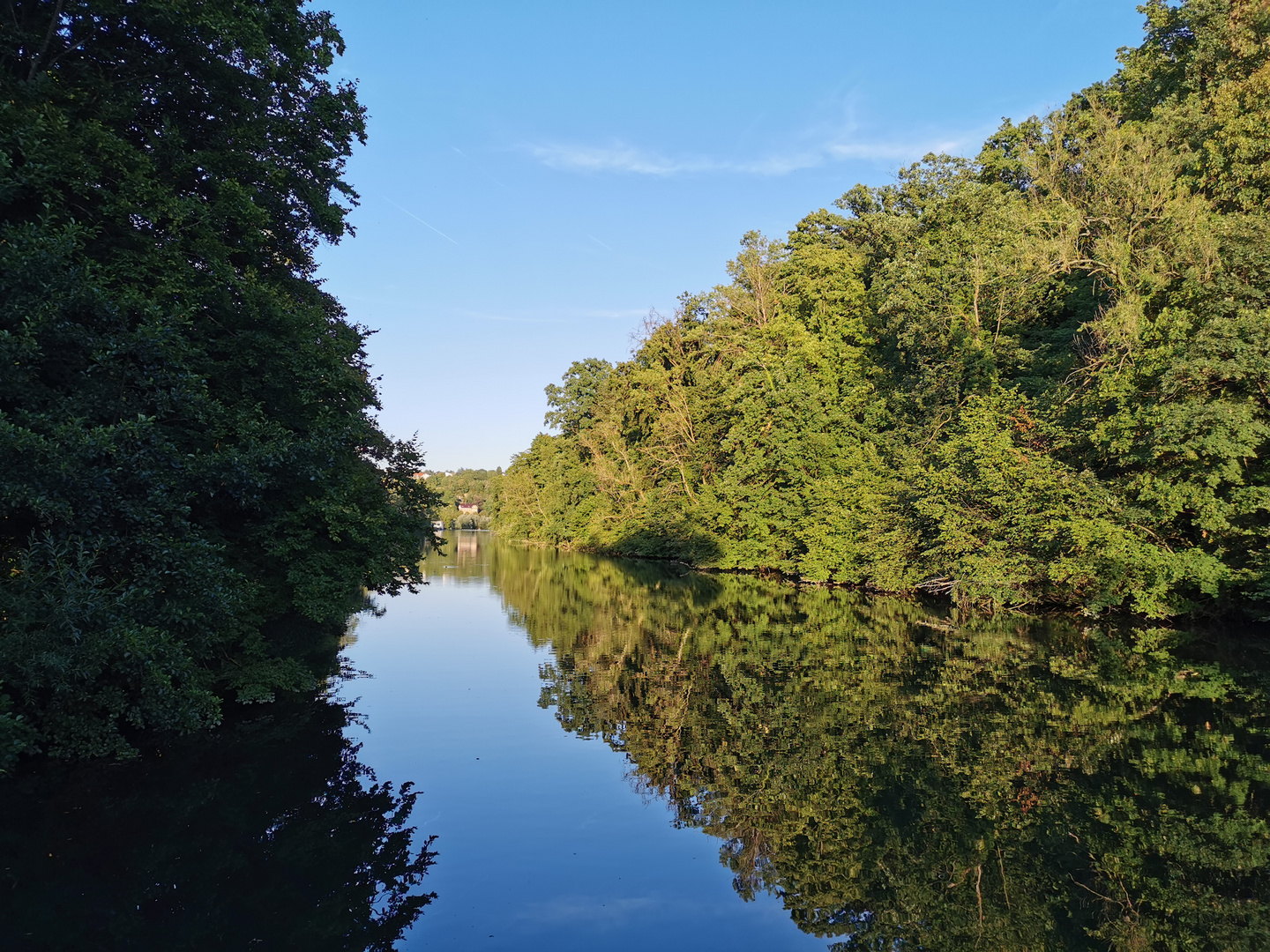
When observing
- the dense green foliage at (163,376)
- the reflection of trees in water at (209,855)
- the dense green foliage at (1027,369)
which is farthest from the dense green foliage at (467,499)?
the reflection of trees in water at (209,855)

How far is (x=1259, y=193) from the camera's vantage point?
21.0 metres

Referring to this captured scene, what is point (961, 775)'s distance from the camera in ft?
33.0

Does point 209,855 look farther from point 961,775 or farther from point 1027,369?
point 1027,369

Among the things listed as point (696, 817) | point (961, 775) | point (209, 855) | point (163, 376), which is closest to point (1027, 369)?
point (961, 775)

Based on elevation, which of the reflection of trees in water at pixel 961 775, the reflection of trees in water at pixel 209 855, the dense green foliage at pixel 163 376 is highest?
the dense green foliage at pixel 163 376

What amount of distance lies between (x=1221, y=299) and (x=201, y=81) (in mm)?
23253

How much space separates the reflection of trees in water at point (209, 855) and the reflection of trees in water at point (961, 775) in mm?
3731

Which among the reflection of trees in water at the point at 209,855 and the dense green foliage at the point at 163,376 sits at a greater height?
the dense green foliage at the point at 163,376

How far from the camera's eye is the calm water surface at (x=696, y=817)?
22.1 feet

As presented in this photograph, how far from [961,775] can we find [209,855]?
922cm

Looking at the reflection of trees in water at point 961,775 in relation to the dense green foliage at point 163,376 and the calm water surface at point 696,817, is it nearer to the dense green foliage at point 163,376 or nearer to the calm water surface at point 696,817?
the calm water surface at point 696,817

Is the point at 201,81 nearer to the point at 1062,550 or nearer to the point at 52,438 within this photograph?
the point at 52,438

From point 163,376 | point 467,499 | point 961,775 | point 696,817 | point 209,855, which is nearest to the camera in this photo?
point 209,855

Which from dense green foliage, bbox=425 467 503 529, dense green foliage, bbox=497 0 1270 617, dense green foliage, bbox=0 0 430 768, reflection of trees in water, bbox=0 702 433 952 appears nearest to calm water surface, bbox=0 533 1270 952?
reflection of trees in water, bbox=0 702 433 952
